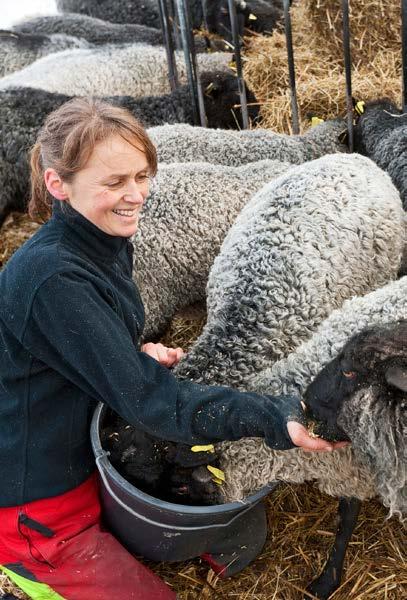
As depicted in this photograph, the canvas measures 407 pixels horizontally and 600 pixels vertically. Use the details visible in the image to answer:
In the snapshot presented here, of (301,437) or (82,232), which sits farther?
(82,232)

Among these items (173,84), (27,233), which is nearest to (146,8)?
(173,84)

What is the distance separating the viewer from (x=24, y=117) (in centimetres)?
497

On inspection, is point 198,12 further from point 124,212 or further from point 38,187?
point 124,212

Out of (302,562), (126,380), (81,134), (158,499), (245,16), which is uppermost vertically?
(81,134)

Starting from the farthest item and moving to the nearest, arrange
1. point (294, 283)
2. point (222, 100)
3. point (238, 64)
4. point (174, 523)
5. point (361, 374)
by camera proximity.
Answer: point (222, 100), point (238, 64), point (294, 283), point (174, 523), point (361, 374)

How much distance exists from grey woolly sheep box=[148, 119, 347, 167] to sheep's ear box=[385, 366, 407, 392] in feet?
8.13

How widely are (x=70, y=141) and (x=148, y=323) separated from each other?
156 centimetres

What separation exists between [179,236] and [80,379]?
150 cm

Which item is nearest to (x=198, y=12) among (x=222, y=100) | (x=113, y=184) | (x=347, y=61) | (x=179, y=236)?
(x=222, y=100)

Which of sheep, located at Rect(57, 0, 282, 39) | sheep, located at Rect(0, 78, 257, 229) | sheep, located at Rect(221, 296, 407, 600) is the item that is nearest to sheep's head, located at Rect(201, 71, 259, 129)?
sheep, located at Rect(0, 78, 257, 229)

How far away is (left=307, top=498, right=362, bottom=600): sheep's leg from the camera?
2.62 metres

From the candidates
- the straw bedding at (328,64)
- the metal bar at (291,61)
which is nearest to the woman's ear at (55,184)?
the metal bar at (291,61)

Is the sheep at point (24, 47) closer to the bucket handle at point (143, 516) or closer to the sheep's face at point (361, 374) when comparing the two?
the bucket handle at point (143, 516)

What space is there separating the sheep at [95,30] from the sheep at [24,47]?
0.33 m
